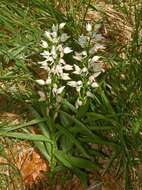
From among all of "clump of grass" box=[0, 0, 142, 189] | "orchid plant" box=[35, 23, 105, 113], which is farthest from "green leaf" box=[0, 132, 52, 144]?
"orchid plant" box=[35, 23, 105, 113]

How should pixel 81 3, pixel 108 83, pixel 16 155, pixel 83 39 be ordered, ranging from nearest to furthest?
pixel 83 39, pixel 16 155, pixel 108 83, pixel 81 3

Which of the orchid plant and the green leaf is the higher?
the orchid plant

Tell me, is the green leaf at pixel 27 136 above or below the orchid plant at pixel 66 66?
below

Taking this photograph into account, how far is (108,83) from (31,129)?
26.2 inches

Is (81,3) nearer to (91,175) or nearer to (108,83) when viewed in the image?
(108,83)

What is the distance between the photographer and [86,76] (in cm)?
318

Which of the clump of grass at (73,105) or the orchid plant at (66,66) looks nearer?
the orchid plant at (66,66)

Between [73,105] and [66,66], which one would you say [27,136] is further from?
[66,66]

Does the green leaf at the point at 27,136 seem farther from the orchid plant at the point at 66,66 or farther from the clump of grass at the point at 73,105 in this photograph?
the orchid plant at the point at 66,66

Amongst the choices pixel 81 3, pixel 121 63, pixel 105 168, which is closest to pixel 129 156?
pixel 105 168

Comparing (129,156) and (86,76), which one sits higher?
(86,76)

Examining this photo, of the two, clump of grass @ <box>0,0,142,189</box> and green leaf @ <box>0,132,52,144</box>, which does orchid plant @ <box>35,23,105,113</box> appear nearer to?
clump of grass @ <box>0,0,142,189</box>

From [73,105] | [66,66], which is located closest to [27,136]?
[73,105]

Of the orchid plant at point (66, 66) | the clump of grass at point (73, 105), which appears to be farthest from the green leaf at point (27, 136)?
the orchid plant at point (66, 66)
